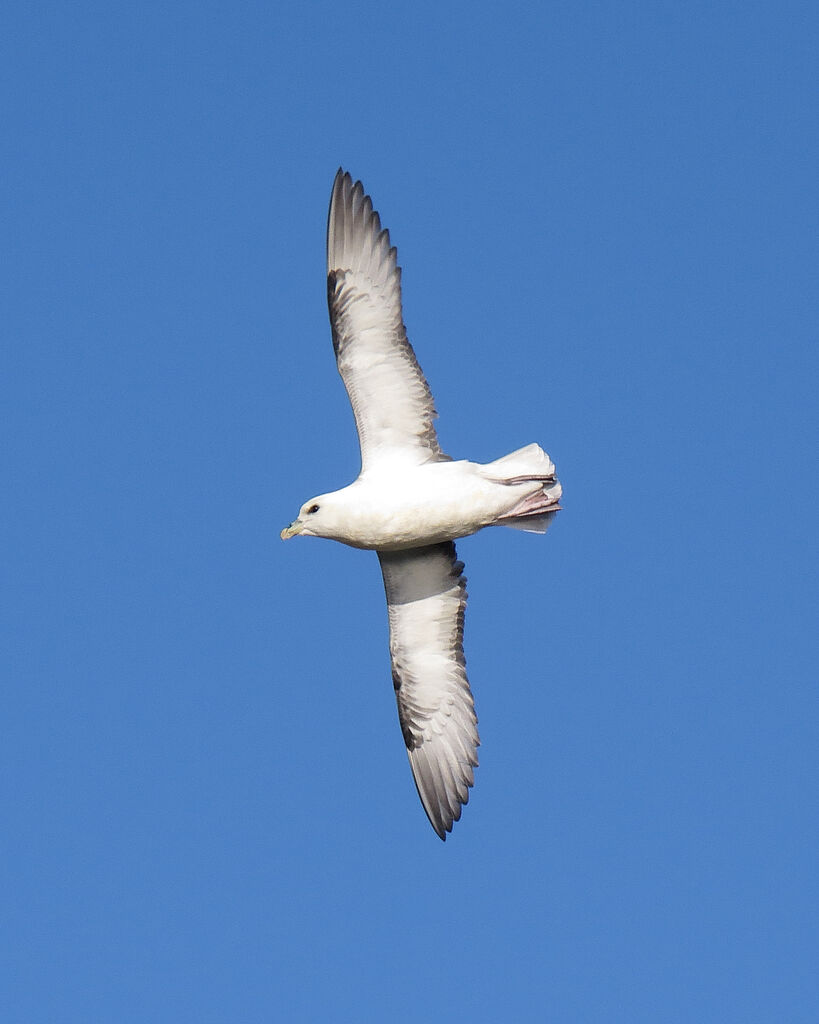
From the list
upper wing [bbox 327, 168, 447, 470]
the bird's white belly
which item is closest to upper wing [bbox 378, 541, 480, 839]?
the bird's white belly

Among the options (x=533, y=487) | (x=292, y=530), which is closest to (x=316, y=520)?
(x=292, y=530)

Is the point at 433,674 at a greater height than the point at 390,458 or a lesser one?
lesser

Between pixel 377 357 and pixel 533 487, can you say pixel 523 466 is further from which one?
pixel 377 357

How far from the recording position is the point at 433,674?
14172 mm

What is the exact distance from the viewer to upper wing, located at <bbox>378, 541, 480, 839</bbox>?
1387 centimetres

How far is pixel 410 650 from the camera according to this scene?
46.3 ft

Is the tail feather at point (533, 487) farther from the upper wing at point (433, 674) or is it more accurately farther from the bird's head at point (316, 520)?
the bird's head at point (316, 520)

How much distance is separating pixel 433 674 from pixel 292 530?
1982 millimetres

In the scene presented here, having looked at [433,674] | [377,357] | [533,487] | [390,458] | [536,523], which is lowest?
[433,674]

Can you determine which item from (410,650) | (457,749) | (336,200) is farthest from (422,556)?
(336,200)

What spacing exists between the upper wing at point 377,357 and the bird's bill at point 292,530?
2.33 ft

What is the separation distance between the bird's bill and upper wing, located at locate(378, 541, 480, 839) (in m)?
1.02

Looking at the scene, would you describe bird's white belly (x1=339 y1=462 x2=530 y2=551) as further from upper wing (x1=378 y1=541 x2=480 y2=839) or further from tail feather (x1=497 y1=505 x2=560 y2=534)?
upper wing (x1=378 y1=541 x2=480 y2=839)

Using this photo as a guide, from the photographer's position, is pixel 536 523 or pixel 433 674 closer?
pixel 536 523
